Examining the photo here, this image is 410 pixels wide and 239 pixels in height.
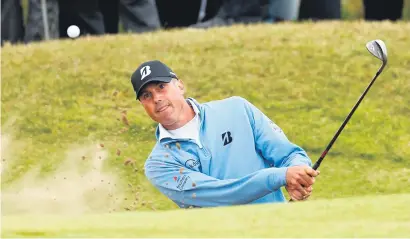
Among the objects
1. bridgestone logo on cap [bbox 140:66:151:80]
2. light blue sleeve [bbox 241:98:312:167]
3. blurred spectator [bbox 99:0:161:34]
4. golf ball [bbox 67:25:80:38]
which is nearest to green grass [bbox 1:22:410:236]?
golf ball [bbox 67:25:80:38]

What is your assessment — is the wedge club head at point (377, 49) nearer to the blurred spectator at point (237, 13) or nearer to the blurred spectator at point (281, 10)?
the blurred spectator at point (237, 13)

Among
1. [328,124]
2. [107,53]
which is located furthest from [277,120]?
[107,53]

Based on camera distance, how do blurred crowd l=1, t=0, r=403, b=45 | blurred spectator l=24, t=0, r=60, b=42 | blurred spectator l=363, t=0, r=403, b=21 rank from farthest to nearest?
1. blurred spectator l=363, t=0, r=403, b=21
2. blurred crowd l=1, t=0, r=403, b=45
3. blurred spectator l=24, t=0, r=60, b=42

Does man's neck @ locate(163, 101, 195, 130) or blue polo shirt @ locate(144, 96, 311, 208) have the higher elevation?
man's neck @ locate(163, 101, 195, 130)

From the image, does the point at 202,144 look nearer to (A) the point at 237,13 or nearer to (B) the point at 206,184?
(B) the point at 206,184

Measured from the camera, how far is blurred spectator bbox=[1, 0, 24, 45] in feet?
37.9

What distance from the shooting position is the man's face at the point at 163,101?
5242 mm

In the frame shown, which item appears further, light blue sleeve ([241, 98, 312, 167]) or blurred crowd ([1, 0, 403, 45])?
blurred crowd ([1, 0, 403, 45])

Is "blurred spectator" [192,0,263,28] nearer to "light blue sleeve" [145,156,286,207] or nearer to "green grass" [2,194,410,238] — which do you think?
"light blue sleeve" [145,156,286,207]

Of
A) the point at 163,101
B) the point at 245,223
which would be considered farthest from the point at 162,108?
the point at 245,223

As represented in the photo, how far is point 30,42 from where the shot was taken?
38.1ft

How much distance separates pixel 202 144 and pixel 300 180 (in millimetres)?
567

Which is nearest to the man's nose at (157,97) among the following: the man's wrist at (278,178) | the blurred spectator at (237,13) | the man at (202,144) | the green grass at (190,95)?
the man at (202,144)

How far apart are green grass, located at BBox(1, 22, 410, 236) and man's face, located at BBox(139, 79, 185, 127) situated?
265cm
